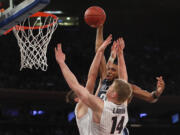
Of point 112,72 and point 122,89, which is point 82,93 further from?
point 112,72

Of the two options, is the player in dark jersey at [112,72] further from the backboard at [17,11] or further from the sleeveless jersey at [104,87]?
the backboard at [17,11]

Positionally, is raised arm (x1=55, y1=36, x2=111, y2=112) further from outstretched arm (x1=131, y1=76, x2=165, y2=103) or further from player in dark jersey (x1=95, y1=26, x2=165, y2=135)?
outstretched arm (x1=131, y1=76, x2=165, y2=103)

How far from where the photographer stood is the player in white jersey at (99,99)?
8.99ft

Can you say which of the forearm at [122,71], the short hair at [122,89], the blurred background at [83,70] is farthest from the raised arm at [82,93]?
the blurred background at [83,70]

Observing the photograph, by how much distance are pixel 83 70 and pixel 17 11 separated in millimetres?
7606

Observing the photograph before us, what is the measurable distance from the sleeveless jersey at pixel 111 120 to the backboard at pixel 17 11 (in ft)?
5.29

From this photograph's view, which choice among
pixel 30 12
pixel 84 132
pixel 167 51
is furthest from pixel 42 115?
pixel 84 132

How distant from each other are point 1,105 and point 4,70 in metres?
1.21

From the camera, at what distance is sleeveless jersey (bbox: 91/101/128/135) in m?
2.80

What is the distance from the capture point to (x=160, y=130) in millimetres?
11273

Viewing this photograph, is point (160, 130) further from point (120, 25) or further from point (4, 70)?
point (4, 70)

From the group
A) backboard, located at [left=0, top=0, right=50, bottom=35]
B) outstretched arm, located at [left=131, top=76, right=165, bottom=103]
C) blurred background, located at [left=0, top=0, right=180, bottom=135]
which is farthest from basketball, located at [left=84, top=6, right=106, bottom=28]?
blurred background, located at [left=0, top=0, right=180, bottom=135]

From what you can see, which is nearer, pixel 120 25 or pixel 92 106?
pixel 92 106

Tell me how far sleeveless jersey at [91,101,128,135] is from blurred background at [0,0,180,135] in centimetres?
769
